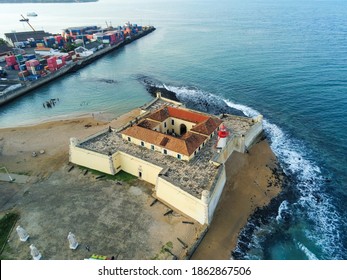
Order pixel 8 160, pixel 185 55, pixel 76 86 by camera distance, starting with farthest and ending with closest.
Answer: pixel 185 55
pixel 76 86
pixel 8 160

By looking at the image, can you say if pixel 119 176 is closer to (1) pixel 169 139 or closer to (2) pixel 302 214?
(1) pixel 169 139

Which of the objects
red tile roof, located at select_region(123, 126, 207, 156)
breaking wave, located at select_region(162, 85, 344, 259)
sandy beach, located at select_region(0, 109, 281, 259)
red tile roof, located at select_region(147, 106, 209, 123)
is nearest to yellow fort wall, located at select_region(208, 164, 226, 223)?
sandy beach, located at select_region(0, 109, 281, 259)

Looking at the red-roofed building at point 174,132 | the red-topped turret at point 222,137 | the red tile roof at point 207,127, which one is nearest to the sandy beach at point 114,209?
the red-topped turret at point 222,137

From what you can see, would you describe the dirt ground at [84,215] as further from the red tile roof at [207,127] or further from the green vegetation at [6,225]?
the red tile roof at [207,127]

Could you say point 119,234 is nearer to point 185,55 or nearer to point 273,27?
point 185,55

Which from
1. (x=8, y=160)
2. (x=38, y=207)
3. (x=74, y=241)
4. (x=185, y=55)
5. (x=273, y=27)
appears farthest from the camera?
(x=273, y=27)

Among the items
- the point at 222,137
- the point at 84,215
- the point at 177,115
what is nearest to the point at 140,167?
the point at 84,215

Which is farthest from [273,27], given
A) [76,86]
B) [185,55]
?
[76,86]
